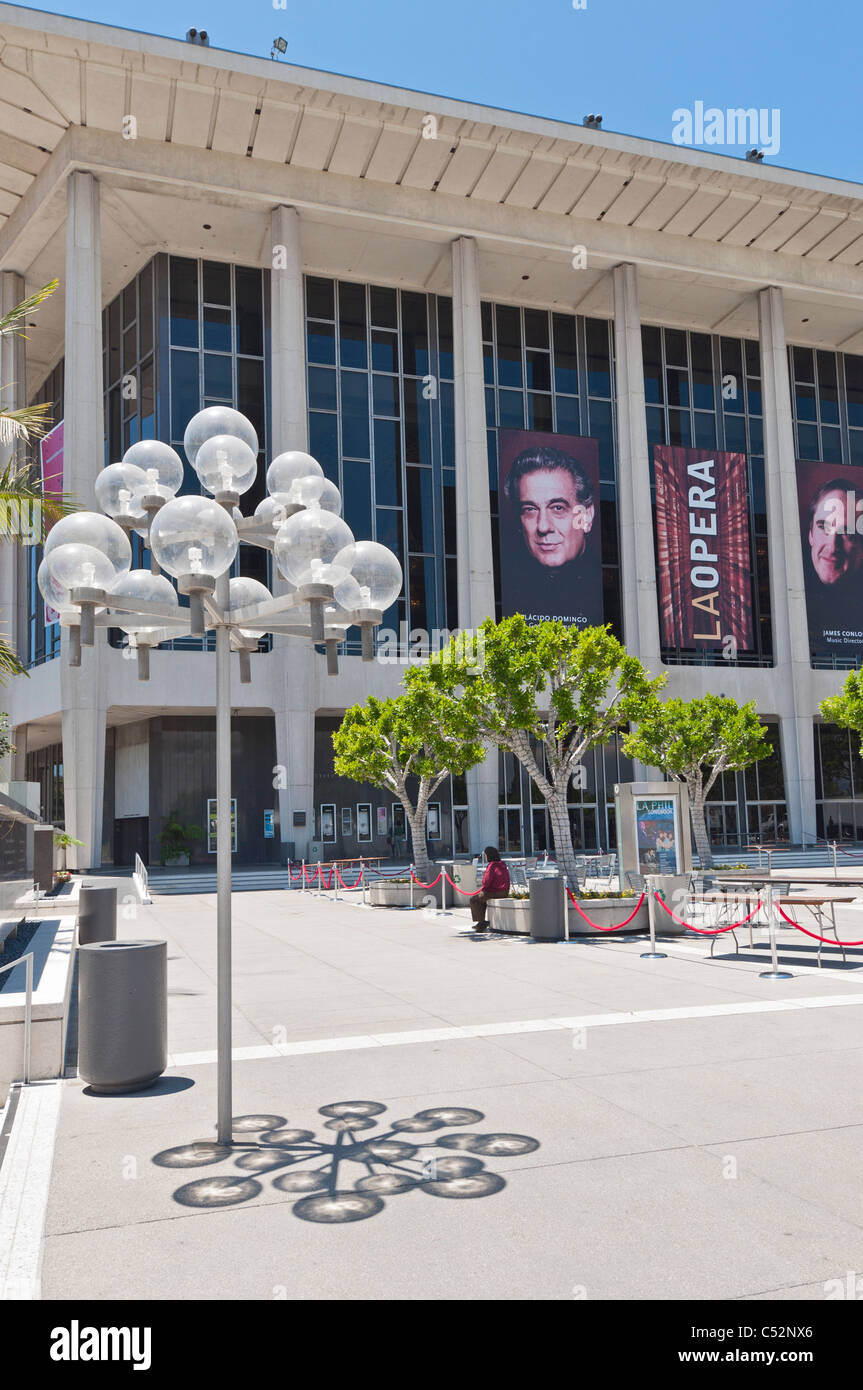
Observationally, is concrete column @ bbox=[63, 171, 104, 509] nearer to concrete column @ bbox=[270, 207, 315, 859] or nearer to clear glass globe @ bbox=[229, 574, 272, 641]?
concrete column @ bbox=[270, 207, 315, 859]

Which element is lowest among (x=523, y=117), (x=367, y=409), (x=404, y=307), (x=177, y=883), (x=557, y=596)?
(x=177, y=883)

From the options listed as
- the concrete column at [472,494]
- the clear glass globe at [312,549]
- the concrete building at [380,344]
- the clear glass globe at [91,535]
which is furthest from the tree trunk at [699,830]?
the clear glass globe at [91,535]

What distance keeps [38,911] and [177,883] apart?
14.1 m

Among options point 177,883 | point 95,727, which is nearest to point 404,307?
point 95,727

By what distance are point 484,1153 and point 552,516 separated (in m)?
35.7

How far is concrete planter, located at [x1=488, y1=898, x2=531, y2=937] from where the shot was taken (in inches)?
661

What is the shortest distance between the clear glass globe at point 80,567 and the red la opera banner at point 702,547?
119 ft

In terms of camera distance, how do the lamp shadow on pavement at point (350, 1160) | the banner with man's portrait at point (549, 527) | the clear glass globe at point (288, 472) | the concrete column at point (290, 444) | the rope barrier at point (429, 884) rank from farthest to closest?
the banner with man's portrait at point (549, 527)
the concrete column at point (290, 444)
the rope barrier at point (429, 884)
the clear glass globe at point (288, 472)
the lamp shadow on pavement at point (350, 1160)

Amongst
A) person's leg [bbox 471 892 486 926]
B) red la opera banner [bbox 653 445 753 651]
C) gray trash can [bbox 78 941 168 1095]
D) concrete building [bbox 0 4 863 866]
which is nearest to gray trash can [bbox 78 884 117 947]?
gray trash can [bbox 78 941 168 1095]

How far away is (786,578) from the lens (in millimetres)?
42156

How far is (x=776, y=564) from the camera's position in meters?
42.6

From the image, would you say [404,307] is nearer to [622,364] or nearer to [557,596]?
[622,364]

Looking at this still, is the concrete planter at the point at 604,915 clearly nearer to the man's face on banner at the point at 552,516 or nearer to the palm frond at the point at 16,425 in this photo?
the palm frond at the point at 16,425

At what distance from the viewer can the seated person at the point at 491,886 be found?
17.4 metres
